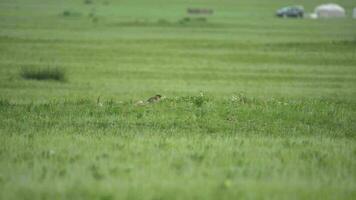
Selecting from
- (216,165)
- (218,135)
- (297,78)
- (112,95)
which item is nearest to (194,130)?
(218,135)

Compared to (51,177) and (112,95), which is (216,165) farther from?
(112,95)

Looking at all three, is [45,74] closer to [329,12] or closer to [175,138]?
[175,138]

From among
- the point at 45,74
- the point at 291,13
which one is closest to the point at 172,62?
the point at 45,74

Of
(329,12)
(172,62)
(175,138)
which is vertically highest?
(175,138)

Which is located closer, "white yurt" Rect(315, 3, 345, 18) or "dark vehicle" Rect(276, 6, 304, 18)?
"dark vehicle" Rect(276, 6, 304, 18)

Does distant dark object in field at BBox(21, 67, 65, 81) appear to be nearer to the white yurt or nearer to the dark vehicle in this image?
the dark vehicle

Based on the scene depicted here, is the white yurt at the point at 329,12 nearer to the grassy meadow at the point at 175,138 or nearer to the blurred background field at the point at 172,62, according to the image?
the blurred background field at the point at 172,62

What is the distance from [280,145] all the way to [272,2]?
124427 millimetres

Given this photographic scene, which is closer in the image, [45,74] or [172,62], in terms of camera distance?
[45,74]

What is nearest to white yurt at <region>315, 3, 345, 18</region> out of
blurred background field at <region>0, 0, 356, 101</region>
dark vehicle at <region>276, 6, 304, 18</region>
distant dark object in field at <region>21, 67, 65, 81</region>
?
dark vehicle at <region>276, 6, 304, 18</region>

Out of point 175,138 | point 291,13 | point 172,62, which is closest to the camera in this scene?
point 175,138

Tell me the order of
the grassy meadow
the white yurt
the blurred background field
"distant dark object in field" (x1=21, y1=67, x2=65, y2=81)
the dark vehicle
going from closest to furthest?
1. the grassy meadow
2. the blurred background field
3. "distant dark object in field" (x1=21, y1=67, x2=65, y2=81)
4. the dark vehicle
5. the white yurt

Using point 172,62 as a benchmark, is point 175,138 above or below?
above

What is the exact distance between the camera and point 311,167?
8.18 m
